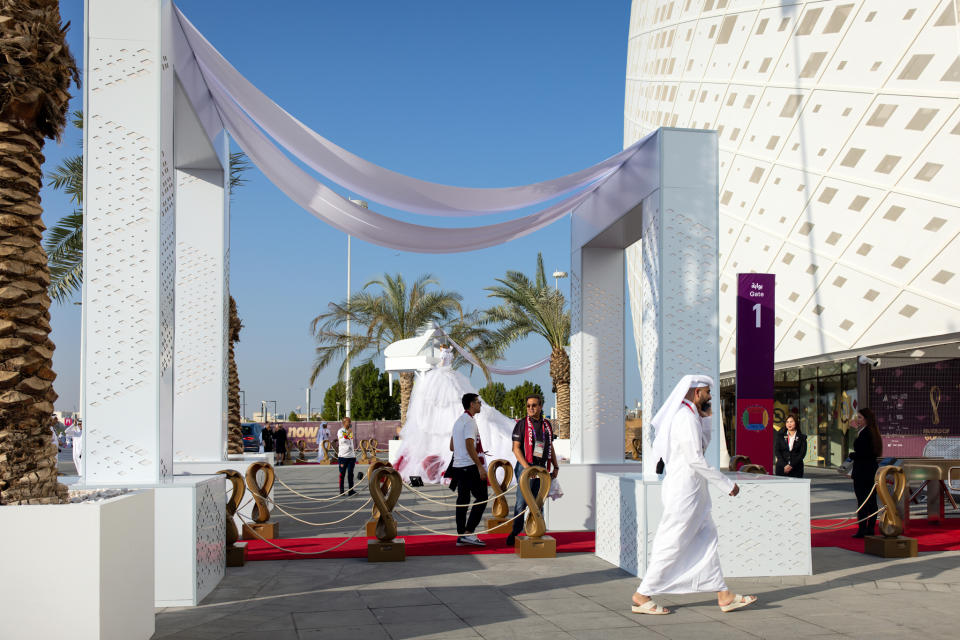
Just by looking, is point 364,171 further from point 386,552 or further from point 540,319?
point 540,319

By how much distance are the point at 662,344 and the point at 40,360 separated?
540 centimetres

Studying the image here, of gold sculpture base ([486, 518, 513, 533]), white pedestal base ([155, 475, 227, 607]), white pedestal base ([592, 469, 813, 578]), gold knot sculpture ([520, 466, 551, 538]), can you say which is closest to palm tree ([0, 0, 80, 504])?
white pedestal base ([155, 475, 227, 607])

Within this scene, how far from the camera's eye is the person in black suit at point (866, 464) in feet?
33.2

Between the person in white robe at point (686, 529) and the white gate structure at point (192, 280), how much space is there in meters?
1.64

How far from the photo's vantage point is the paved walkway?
5.68m

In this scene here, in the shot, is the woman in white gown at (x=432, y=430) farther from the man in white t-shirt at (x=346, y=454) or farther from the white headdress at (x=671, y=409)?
the white headdress at (x=671, y=409)

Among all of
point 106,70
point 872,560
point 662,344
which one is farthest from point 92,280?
point 872,560

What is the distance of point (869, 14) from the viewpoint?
1758 centimetres

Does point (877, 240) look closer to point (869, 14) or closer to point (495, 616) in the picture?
point (869, 14)

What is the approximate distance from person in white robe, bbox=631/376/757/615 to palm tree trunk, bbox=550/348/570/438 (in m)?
20.2

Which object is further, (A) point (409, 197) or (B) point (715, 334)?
(A) point (409, 197)

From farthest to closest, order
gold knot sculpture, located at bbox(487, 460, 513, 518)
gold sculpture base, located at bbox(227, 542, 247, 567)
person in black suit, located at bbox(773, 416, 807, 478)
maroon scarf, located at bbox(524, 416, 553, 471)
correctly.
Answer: person in black suit, located at bbox(773, 416, 807, 478) → gold knot sculpture, located at bbox(487, 460, 513, 518) → maroon scarf, located at bbox(524, 416, 553, 471) → gold sculpture base, located at bbox(227, 542, 247, 567)

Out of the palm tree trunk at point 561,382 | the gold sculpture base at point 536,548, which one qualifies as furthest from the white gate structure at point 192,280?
the palm tree trunk at point 561,382

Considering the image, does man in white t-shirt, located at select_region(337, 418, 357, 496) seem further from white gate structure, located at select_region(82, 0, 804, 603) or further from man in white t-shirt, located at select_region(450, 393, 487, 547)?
man in white t-shirt, located at select_region(450, 393, 487, 547)
